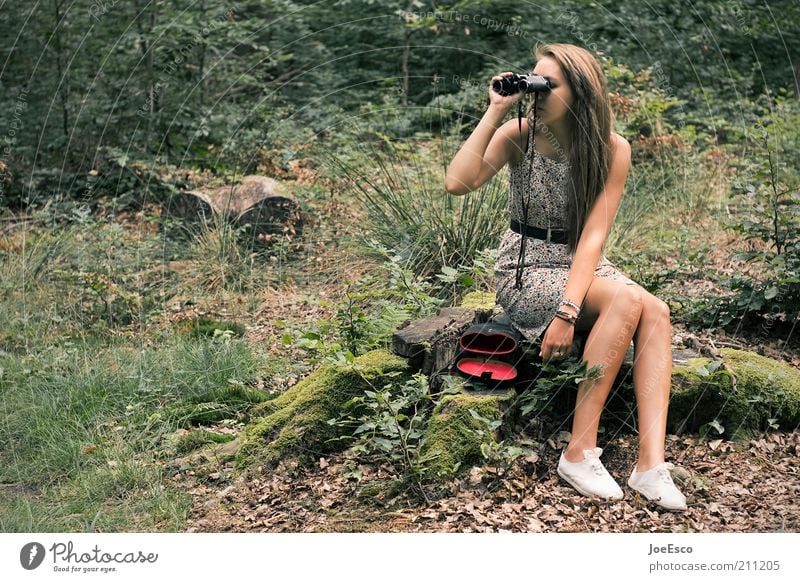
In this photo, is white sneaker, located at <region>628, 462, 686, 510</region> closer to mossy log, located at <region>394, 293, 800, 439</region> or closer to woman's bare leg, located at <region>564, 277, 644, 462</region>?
woman's bare leg, located at <region>564, 277, 644, 462</region>

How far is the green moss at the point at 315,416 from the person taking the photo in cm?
318

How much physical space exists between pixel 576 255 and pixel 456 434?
29.1 inches

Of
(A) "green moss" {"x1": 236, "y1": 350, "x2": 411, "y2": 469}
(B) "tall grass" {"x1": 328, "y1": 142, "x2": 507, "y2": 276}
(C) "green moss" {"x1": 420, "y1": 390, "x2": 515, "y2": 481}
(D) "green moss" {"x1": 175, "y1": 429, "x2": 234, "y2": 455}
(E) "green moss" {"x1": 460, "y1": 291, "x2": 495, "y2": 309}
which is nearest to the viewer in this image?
(C) "green moss" {"x1": 420, "y1": 390, "x2": 515, "y2": 481}

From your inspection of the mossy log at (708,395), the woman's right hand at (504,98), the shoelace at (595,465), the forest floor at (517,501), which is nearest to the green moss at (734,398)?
the mossy log at (708,395)

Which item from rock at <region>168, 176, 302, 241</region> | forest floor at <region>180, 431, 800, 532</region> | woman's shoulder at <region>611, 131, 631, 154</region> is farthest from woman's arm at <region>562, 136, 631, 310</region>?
rock at <region>168, 176, 302, 241</region>

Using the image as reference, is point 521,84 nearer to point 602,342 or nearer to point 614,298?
point 614,298

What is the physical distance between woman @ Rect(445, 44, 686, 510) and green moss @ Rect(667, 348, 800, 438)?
37 centimetres

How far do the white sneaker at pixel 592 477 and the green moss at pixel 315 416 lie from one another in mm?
718

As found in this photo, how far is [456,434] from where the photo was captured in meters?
2.96

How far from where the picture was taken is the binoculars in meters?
2.92

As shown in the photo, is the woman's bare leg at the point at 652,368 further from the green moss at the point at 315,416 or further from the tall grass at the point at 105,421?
the tall grass at the point at 105,421

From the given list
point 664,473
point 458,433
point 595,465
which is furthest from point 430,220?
point 664,473

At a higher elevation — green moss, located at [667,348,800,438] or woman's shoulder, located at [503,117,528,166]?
woman's shoulder, located at [503,117,528,166]
